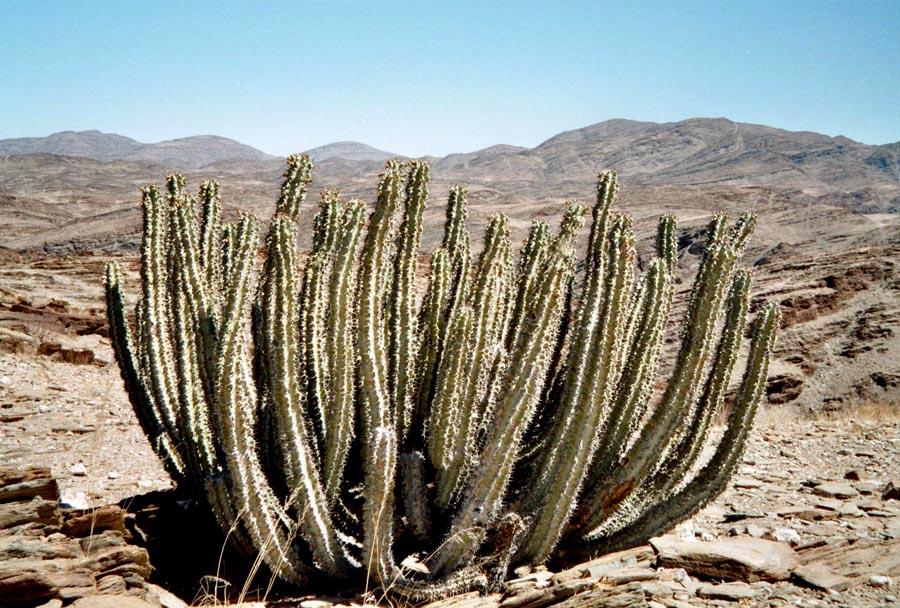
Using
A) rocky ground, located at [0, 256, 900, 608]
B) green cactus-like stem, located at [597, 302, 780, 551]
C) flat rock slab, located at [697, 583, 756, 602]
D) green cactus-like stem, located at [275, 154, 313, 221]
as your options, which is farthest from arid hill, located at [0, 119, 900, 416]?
green cactus-like stem, located at [275, 154, 313, 221]

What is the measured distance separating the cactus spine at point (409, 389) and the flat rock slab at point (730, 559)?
14.1 inches

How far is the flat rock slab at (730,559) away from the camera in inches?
139

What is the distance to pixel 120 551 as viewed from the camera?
3.32 m

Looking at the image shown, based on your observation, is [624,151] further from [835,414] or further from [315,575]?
[315,575]

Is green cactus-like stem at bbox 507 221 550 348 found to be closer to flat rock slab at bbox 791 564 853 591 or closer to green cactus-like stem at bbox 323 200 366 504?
green cactus-like stem at bbox 323 200 366 504

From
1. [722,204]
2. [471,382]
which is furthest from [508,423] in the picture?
[722,204]

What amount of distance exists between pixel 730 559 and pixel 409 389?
208cm

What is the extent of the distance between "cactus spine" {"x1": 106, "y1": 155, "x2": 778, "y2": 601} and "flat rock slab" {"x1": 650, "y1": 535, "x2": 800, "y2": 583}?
0.36m

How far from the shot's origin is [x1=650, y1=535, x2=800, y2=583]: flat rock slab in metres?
3.52

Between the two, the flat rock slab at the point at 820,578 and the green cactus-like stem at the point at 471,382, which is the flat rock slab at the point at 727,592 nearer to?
the flat rock slab at the point at 820,578

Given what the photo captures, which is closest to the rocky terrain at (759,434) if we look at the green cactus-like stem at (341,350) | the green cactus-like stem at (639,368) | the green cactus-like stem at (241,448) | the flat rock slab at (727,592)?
the flat rock slab at (727,592)

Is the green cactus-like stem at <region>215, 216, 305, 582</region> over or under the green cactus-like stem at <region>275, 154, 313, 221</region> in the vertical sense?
under

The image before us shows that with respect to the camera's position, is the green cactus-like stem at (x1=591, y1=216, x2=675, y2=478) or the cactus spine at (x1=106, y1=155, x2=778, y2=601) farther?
the green cactus-like stem at (x1=591, y1=216, x2=675, y2=478)

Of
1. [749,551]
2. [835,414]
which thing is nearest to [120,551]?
[749,551]
